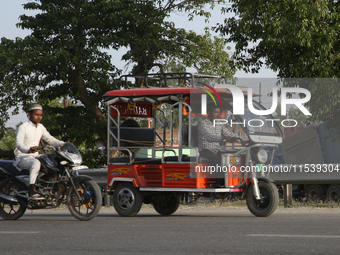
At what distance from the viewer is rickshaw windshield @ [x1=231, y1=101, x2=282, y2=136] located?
1085 cm

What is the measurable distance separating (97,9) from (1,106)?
5.11 meters

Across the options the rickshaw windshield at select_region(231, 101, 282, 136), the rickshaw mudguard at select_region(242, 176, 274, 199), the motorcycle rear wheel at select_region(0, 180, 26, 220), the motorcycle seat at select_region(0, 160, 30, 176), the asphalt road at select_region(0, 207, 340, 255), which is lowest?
the asphalt road at select_region(0, 207, 340, 255)

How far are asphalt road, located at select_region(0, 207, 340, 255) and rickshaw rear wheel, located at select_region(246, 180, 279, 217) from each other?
1.53 ft

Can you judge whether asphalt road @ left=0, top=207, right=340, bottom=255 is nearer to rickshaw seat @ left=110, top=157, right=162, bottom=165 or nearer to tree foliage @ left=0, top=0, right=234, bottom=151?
rickshaw seat @ left=110, top=157, right=162, bottom=165

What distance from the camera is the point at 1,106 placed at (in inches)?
859

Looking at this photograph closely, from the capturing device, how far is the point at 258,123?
1098cm

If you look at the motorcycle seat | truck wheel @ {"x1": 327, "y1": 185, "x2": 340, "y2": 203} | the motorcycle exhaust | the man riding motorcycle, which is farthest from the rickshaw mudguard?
truck wheel @ {"x1": 327, "y1": 185, "x2": 340, "y2": 203}

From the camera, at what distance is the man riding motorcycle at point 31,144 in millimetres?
9914

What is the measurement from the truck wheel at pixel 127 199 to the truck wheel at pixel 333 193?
7878 millimetres

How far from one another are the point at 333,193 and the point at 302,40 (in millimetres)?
5096

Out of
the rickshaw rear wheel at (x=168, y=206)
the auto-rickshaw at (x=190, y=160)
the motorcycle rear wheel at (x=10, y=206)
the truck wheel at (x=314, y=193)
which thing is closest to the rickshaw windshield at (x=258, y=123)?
the auto-rickshaw at (x=190, y=160)

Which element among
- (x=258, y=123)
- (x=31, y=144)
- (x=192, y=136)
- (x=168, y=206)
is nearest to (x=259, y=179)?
(x=258, y=123)

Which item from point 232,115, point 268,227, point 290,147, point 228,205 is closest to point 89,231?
point 268,227

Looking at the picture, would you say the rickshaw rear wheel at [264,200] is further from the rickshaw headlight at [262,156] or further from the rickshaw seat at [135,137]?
the rickshaw seat at [135,137]
